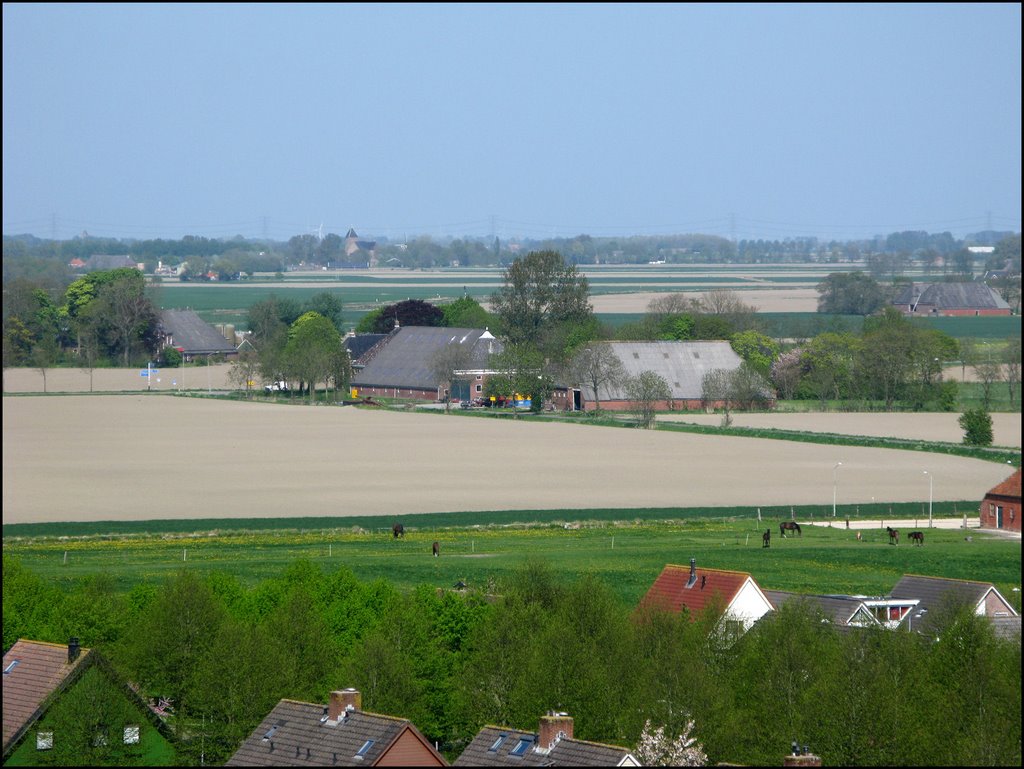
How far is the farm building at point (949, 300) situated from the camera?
12506cm

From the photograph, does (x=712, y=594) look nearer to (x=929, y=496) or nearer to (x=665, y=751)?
(x=665, y=751)

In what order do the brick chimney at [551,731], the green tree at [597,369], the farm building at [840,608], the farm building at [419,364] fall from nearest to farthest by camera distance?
the brick chimney at [551,731]
the farm building at [840,608]
the green tree at [597,369]
the farm building at [419,364]

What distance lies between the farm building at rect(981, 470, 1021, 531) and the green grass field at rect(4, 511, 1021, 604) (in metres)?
1.58

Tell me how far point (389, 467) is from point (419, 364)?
1420 inches

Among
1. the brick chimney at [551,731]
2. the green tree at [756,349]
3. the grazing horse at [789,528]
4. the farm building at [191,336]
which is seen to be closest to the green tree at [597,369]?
the green tree at [756,349]

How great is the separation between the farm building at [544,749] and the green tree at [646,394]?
7117 centimetres

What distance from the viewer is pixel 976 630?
28.7m

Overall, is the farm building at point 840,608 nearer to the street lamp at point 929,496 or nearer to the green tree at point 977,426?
the street lamp at point 929,496

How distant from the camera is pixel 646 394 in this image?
98.6m

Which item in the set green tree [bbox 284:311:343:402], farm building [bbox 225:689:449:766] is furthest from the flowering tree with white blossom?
green tree [bbox 284:311:343:402]

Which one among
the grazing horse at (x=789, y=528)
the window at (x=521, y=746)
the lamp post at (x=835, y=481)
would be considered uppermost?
the window at (x=521, y=746)

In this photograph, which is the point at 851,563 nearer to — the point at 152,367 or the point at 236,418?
the point at 236,418

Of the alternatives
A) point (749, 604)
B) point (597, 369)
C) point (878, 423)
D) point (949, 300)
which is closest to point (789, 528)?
point (749, 604)

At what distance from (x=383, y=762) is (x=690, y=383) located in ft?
274
